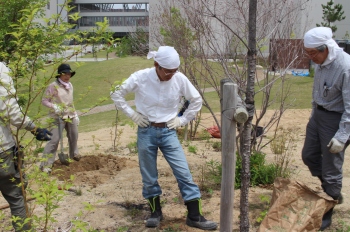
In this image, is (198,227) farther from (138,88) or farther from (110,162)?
(110,162)

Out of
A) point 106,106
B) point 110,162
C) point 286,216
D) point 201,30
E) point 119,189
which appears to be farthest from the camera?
point 106,106

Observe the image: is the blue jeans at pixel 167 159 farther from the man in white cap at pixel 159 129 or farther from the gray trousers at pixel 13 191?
the gray trousers at pixel 13 191

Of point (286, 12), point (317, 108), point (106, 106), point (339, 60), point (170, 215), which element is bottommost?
point (106, 106)

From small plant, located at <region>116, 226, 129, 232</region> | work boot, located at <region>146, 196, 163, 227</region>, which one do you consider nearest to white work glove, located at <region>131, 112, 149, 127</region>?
work boot, located at <region>146, 196, 163, 227</region>

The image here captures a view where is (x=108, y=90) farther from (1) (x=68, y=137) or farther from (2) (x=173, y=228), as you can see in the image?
(2) (x=173, y=228)

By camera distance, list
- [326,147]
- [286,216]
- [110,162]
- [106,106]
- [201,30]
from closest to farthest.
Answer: [286,216], [326,147], [201,30], [110,162], [106,106]

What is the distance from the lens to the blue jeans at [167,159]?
145 inches

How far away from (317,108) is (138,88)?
1.56m

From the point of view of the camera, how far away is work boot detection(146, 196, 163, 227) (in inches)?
147

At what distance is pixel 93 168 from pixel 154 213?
2137mm

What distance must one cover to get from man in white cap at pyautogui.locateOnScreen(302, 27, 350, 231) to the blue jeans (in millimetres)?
1113

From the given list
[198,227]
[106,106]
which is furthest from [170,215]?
[106,106]

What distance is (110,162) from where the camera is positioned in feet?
19.2

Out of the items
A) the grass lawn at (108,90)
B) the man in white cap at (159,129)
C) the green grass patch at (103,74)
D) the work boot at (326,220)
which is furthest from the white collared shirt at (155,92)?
the green grass patch at (103,74)
